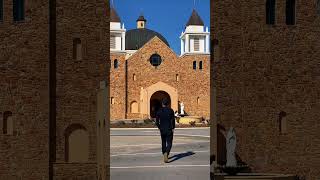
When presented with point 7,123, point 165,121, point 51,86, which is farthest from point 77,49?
point 165,121

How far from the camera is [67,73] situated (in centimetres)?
1269

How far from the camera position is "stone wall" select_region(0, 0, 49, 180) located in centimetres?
1248

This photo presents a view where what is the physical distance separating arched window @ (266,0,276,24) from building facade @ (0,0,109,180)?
4285 millimetres

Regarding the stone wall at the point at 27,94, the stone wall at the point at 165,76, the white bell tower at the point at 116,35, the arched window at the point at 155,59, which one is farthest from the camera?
the white bell tower at the point at 116,35

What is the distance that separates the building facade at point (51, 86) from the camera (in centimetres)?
1248

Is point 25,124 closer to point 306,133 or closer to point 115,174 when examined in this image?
point 115,174

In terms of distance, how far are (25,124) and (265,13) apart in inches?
272

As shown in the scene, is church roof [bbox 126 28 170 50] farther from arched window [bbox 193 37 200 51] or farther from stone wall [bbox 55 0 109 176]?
stone wall [bbox 55 0 109 176]

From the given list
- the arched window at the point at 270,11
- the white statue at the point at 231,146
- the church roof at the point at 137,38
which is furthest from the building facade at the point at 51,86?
the church roof at the point at 137,38

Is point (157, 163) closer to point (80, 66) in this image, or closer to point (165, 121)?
point (165, 121)

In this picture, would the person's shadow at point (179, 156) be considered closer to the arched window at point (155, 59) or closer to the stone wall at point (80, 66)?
the stone wall at point (80, 66)

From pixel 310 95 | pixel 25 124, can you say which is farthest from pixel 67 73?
pixel 310 95

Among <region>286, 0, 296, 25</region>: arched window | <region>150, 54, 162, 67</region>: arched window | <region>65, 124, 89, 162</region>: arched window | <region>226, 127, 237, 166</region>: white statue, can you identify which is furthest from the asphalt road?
<region>150, 54, 162, 67</region>: arched window

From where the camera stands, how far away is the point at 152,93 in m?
50.1
